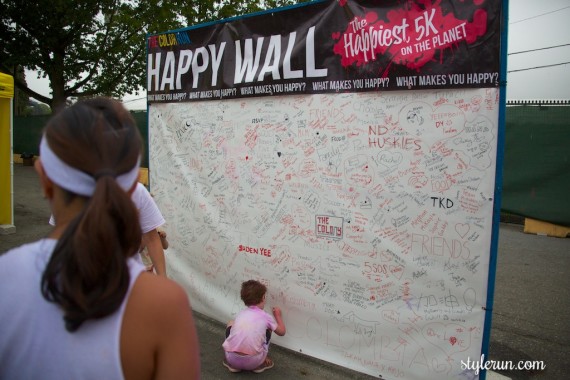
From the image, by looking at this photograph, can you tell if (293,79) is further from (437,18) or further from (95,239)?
(95,239)

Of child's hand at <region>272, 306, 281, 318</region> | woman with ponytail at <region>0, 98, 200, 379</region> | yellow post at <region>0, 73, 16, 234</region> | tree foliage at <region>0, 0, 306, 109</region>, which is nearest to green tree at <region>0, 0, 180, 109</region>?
tree foliage at <region>0, 0, 306, 109</region>

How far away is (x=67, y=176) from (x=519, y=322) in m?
4.78

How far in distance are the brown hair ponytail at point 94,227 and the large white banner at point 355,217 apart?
2.41 metres

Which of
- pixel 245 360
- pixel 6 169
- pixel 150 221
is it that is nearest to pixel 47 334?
Result: pixel 150 221

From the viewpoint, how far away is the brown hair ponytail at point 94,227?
3.36 ft

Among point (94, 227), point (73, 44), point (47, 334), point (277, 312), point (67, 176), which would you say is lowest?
point (277, 312)

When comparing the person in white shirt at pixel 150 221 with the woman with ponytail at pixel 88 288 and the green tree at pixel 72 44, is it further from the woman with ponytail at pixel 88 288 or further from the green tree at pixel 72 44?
the green tree at pixel 72 44

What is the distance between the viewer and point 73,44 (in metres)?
18.2

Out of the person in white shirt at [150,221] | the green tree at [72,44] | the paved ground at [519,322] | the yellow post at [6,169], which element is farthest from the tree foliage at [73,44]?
the person in white shirt at [150,221]

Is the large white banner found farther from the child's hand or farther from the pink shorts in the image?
the pink shorts

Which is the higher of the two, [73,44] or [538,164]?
[73,44]

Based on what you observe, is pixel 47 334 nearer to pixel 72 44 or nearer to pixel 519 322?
pixel 519 322

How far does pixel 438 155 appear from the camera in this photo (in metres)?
3.06

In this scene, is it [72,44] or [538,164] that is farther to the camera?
[72,44]
